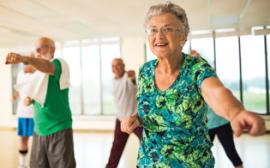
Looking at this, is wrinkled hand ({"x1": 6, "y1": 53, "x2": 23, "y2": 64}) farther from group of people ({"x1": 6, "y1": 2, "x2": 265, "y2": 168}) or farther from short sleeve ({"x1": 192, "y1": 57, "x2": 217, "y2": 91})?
short sleeve ({"x1": 192, "y1": 57, "x2": 217, "y2": 91})

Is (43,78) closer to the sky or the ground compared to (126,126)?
closer to the sky

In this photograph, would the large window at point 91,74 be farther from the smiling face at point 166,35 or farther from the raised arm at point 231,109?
the raised arm at point 231,109

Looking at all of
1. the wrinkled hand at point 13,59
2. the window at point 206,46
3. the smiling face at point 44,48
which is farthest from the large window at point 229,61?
the wrinkled hand at point 13,59

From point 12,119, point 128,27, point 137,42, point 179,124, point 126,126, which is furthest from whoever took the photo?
point 12,119

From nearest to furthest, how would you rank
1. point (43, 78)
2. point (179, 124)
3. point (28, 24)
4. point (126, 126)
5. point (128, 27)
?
point (179, 124), point (126, 126), point (43, 78), point (28, 24), point (128, 27)

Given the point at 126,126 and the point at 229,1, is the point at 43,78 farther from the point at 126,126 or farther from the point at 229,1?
the point at 229,1

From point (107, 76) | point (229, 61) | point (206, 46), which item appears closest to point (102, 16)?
point (107, 76)

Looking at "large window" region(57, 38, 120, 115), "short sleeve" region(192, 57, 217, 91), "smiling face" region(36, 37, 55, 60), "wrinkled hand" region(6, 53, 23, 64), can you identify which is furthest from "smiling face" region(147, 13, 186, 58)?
"large window" region(57, 38, 120, 115)

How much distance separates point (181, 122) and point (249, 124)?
17.2 inches

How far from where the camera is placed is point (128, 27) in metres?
7.00

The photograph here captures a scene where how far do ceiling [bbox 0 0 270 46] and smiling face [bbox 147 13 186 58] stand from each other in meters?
3.82

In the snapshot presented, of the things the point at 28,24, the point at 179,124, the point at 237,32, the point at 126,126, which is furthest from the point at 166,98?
the point at 237,32

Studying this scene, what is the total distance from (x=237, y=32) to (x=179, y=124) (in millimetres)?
6884

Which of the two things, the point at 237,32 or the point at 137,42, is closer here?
the point at 237,32
